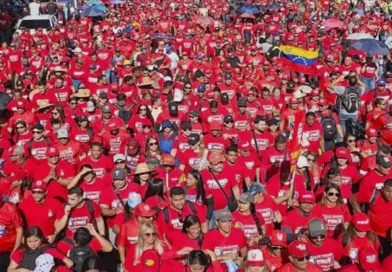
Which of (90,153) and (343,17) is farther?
(343,17)

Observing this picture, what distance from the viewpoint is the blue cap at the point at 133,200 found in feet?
24.5

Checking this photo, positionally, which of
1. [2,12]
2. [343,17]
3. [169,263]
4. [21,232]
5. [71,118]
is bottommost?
[2,12]

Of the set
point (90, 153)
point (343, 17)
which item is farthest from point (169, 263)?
point (343, 17)

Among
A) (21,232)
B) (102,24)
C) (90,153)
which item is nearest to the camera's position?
(21,232)

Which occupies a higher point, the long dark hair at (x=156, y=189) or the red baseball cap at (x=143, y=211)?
the red baseball cap at (x=143, y=211)

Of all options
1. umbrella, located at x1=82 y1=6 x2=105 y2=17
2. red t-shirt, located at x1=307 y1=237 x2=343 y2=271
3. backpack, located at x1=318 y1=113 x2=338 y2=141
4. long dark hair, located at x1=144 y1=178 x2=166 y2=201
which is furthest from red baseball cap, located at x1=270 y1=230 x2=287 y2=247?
umbrella, located at x1=82 y1=6 x2=105 y2=17

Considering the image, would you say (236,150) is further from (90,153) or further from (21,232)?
(21,232)

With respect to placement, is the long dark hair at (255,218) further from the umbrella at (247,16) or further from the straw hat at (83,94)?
the umbrella at (247,16)

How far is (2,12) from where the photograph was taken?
28.2 metres

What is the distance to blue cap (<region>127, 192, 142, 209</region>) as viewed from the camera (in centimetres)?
748

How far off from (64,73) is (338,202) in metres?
9.07

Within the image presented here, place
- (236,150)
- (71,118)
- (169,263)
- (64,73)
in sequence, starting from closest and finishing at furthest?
(169,263) < (236,150) < (71,118) < (64,73)

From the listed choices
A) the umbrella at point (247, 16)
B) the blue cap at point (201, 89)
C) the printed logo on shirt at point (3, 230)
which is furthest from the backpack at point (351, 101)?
the umbrella at point (247, 16)

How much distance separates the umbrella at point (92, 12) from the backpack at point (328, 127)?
16710mm
